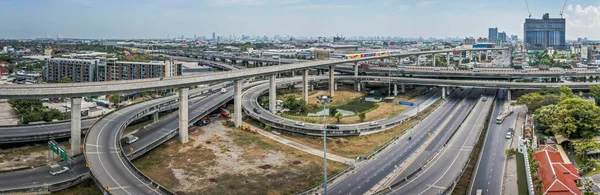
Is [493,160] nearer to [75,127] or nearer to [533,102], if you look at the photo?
[533,102]

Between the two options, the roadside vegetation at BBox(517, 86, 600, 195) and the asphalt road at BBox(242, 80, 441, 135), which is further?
the asphalt road at BBox(242, 80, 441, 135)

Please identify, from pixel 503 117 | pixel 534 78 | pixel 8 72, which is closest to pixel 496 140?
pixel 503 117

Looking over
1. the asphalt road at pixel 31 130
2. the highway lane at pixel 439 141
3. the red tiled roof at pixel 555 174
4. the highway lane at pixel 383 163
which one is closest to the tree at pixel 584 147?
the red tiled roof at pixel 555 174

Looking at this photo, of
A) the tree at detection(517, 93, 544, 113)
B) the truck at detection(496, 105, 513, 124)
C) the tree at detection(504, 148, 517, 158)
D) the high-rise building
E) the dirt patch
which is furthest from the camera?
the high-rise building

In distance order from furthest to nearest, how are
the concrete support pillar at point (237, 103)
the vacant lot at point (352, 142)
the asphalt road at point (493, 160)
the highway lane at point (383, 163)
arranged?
the concrete support pillar at point (237, 103) < the vacant lot at point (352, 142) < the asphalt road at point (493, 160) < the highway lane at point (383, 163)

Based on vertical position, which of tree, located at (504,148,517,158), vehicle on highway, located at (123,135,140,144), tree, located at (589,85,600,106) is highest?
tree, located at (589,85,600,106)

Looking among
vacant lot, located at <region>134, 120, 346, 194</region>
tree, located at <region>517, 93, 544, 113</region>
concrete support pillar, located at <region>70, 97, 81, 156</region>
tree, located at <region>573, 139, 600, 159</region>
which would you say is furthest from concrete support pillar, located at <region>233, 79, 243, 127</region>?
tree, located at <region>517, 93, 544, 113</region>

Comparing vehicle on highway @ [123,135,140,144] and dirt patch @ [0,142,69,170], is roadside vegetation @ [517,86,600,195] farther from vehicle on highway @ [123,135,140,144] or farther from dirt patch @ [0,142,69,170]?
dirt patch @ [0,142,69,170]

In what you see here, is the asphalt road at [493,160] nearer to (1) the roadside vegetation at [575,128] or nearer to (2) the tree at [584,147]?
(1) the roadside vegetation at [575,128]
